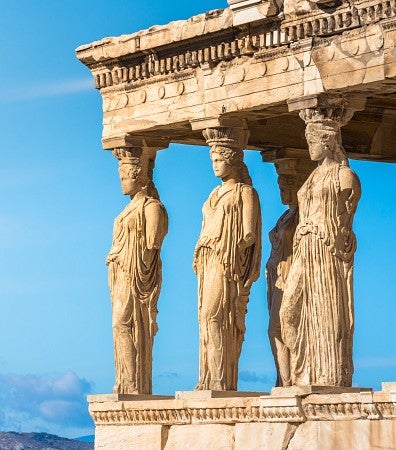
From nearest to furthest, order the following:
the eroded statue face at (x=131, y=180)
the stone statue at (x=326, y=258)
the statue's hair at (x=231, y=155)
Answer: the stone statue at (x=326, y=258) → the statue's hair at (x=231, y=155) → the eroded statue face at (x=131, y=180)

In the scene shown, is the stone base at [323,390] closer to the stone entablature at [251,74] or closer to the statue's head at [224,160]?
the statue's head at [224,160]

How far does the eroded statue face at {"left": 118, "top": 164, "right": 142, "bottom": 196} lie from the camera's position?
33.8 m

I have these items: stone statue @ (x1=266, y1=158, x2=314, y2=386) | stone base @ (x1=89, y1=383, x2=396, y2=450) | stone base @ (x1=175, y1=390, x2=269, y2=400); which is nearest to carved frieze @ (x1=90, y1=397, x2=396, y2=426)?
stone base @ (x1=89, y1=383, x2=396, y2=450)

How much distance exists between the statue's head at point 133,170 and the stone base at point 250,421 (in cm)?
284

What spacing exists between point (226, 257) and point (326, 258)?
2022mm

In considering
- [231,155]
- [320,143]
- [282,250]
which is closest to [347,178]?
[320,143]

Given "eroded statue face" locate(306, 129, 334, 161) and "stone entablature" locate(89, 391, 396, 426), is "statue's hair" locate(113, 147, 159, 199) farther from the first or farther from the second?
"eroded statue face" locate(306, 129, 334, 161)

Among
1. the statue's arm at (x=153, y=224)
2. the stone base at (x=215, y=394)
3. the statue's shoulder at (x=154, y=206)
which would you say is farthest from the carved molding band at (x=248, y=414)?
the statue's shoulder at (x=154, y=206)

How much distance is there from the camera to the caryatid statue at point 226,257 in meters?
32.0

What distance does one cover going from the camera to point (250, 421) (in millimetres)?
31031

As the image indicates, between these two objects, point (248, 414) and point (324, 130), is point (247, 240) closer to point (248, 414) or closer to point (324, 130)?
point (324, 130)

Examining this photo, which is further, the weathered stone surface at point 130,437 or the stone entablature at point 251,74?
the weathered stone surface at point 130,437

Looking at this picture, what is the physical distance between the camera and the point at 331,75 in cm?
3028

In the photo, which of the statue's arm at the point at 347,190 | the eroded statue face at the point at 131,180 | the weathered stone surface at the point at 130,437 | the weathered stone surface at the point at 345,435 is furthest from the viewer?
the eroded statue face at the point at 131,180
